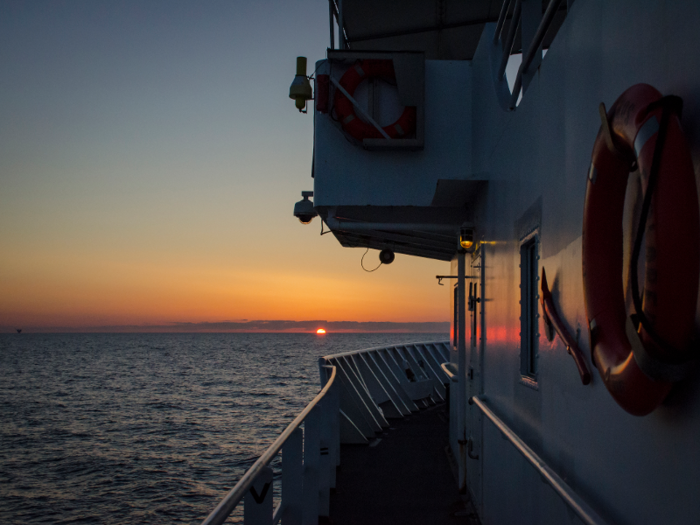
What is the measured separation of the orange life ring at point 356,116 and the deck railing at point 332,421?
2.10 metres

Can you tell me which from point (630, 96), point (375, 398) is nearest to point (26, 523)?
point (375, 398)

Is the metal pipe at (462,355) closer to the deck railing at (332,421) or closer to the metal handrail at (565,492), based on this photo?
the deck railing at (332,421)

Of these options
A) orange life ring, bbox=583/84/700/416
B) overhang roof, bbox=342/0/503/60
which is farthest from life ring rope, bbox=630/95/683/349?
overhang roof, bbox=342/0/503/60

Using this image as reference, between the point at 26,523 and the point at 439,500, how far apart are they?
9967mm

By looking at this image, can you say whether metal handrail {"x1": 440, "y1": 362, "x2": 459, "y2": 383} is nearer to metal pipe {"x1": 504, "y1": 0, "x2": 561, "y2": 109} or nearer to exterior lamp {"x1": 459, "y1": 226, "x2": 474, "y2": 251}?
exterior lamp {"x1": 459, "y1": 226, "x2": 474, "y2": 251}

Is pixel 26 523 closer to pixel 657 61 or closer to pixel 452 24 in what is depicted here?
pixel 452 24

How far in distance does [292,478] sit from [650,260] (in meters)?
1.74

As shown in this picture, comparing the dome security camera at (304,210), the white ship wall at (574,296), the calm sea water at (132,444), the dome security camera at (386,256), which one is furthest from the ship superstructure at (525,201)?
the calm sea water at (132,444)

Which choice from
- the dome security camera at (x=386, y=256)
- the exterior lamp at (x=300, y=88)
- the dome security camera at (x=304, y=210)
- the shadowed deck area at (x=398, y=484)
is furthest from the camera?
the dome security camera at (x=386, y=256)

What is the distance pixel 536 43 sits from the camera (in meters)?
2.67

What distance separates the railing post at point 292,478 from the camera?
2338 millimetres

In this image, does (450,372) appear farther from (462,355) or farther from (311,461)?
(311,461)

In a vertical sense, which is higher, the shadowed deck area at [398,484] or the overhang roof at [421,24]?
the overhang roof at [421,24]

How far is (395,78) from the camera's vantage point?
17.7 ft
